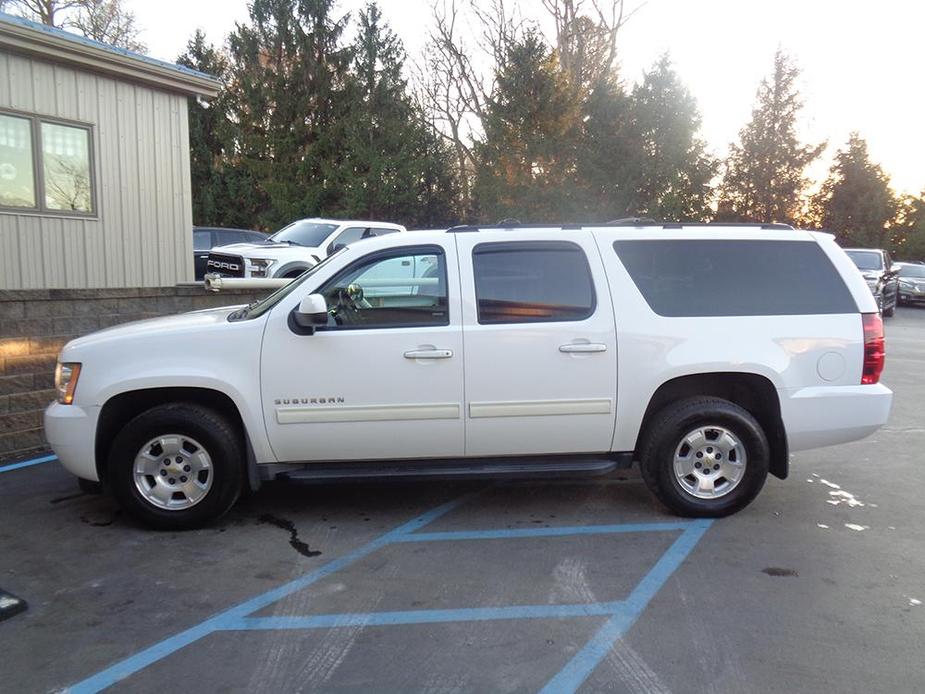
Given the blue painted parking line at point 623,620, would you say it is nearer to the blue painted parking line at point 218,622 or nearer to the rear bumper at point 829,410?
the rear bumper at point 829,410

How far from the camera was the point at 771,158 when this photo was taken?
34781mm

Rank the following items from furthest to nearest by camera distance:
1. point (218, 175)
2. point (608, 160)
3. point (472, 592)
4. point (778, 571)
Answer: point (218, 175)
point (608, 160)
point (778, 571)
point (472, 592)

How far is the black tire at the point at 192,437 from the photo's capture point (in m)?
4.69

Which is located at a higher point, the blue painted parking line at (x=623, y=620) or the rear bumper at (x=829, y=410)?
the rear bumper at (x=829, y=410)

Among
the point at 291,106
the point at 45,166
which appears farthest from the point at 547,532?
the point at 291,106

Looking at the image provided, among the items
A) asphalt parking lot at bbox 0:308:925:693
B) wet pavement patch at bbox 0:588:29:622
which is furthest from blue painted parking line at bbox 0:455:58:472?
wet pavement patch at bbox 0:588:29:622

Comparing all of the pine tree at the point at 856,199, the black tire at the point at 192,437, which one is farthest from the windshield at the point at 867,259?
the black tire at the point at 192,437

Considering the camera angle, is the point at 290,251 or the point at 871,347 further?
the point at 290,251

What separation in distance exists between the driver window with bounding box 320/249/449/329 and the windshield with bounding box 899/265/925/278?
27.3 metres

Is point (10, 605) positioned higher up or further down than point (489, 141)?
further down

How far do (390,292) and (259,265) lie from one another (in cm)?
835

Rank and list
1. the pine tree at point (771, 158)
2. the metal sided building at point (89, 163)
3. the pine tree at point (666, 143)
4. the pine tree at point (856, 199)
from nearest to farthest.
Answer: the metal sided building at point (89, 163)
the pine tree at point (666, 143)
the pine tree at point (771, 158)
the pine tree at point (856, 199)

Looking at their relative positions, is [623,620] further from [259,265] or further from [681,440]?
[259,265]

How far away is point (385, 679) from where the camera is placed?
315 centimetres
